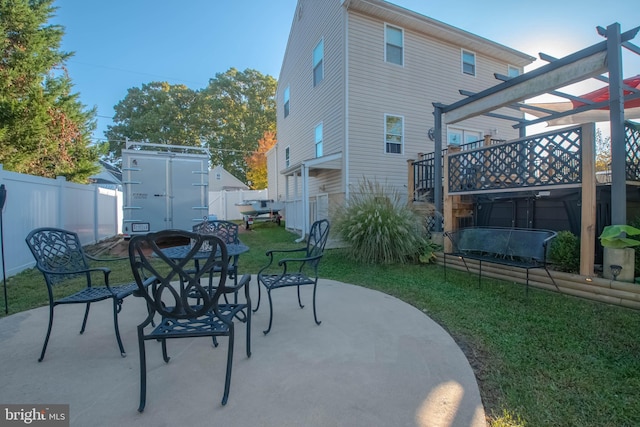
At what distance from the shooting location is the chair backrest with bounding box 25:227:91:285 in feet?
8.20

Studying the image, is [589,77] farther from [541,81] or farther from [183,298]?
[183,298]

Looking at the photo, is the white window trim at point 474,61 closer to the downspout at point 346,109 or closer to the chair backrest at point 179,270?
the downspout at point 346,109

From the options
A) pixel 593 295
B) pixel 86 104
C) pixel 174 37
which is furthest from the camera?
pixel 174 37

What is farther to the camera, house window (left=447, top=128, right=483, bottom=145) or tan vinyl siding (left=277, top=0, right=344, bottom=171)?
house window (left=447, top=128, right=483, bottom=145)

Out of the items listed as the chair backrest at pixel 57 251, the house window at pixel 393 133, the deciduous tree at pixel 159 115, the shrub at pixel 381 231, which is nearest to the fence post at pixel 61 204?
the chair backrest at pixel 57 251

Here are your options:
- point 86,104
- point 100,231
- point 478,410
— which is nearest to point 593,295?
point 478,410

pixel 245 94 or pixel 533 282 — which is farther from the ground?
pixel 245 94

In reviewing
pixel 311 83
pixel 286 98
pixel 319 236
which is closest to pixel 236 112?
pixel 286 98

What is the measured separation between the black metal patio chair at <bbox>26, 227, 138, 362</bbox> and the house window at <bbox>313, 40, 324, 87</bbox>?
344 inches

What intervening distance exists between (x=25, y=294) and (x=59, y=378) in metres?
2.89

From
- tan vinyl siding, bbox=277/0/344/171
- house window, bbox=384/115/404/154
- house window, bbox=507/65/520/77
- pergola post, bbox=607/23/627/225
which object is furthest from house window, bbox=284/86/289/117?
pergola post, bbox=607/23/627/225

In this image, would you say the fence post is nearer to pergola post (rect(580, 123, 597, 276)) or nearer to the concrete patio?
the concrete patio

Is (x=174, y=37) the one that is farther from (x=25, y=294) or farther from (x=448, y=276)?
(x=448, y=276)

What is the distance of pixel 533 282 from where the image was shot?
406 centimetres
